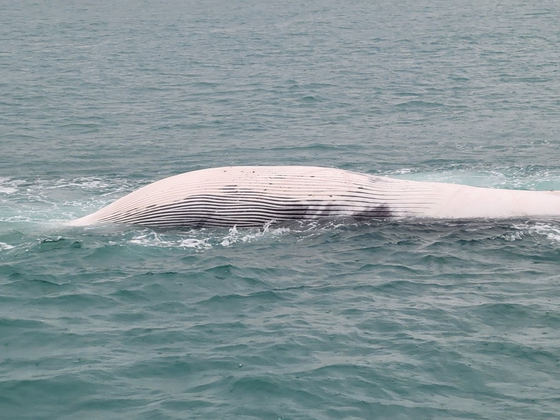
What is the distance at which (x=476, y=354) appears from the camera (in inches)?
619

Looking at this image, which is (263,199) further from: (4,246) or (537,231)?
(537,231)

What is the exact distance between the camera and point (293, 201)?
22906 millimetres

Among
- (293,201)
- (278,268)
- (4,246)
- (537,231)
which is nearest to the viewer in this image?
(278,268)

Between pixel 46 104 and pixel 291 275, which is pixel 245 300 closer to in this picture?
pixel 291 275

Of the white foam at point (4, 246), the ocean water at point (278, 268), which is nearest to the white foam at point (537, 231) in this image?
the ocean water at point (278, 268)

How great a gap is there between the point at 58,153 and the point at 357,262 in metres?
16.1

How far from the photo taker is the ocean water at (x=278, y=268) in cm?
1454

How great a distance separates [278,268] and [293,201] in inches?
124

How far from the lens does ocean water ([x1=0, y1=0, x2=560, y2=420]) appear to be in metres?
14.5

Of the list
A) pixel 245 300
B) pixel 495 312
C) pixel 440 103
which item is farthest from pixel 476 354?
pixel 440 103

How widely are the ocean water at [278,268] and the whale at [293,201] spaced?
A: 42 centimetres

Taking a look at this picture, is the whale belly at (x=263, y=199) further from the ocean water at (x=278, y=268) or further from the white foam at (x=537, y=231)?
the white foam at (x=537, y=231)

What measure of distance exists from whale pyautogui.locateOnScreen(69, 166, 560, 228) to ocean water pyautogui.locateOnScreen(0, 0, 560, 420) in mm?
419

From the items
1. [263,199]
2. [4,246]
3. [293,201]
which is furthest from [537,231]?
[4,246]
